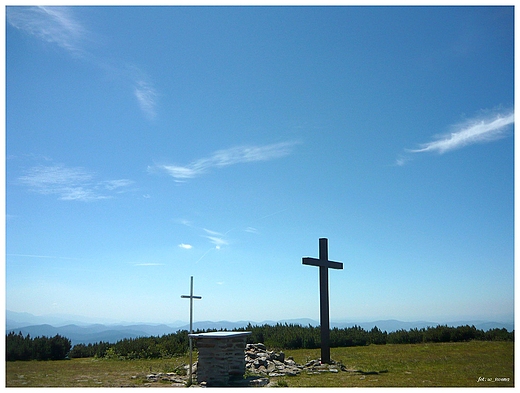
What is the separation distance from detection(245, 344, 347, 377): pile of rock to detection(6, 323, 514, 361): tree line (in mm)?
5536

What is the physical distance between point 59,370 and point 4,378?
2579 millimetres

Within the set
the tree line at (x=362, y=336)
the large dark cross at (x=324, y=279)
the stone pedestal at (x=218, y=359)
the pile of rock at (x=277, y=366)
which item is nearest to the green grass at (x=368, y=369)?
the pile of rock at (x=277, y=366)

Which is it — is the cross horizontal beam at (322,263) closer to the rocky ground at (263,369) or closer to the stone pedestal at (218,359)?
the rocky ground at (263,369)

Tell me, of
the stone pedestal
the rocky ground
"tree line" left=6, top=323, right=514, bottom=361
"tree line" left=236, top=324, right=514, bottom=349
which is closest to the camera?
the stone pedestal

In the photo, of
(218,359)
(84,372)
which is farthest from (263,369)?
(84,372)

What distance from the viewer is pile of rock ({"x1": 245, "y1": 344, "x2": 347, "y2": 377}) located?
44.8ft

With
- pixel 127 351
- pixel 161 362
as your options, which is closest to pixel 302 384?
pixel 161 362

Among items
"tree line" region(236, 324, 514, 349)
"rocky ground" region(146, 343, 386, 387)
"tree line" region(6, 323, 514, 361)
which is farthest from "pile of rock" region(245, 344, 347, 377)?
"tree line" region(236, 324, 514, 349)

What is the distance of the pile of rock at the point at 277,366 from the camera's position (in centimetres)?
1364

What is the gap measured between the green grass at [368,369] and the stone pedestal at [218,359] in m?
1.07

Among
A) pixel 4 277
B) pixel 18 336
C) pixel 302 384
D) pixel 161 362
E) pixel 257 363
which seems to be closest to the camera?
pixel 302 384

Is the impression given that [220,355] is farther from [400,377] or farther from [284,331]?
[284,331]

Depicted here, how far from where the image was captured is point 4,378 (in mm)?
12195

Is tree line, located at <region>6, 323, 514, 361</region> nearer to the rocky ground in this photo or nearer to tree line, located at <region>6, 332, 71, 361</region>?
tree line, located at <region>6, 332, 71, 361</region>
